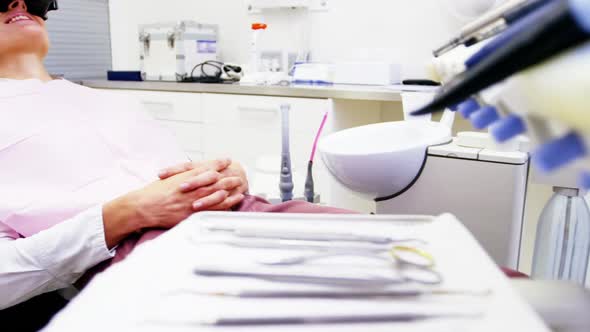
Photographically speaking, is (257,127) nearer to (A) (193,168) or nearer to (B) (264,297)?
(A) (193,168)

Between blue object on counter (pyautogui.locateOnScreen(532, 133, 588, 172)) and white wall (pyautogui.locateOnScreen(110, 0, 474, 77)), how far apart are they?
181 cm

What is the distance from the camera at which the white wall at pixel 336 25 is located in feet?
7.48

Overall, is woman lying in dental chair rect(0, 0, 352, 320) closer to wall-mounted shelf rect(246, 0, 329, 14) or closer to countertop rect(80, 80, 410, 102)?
countertop rect(80, 80, 410, 102)

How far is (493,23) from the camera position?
0.41 meters

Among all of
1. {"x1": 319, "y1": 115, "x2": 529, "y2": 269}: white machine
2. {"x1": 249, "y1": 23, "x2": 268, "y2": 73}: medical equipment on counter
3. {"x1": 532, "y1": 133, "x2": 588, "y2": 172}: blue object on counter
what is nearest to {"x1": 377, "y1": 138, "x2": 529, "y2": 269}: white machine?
{"x1": 319, "y1": 115, "x2": 529, "y2": 269}: white machine

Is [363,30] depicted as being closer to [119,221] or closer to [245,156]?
[245,156]

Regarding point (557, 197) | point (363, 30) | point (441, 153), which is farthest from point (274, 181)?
point (363, 30)

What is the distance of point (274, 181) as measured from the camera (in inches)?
54.7

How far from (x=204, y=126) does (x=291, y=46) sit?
2.24ft

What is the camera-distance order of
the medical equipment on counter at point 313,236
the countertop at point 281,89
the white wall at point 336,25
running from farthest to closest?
the white wall at point 336,25 → the countertop at point 281,89 → the medical equipment on counter at point 313,236

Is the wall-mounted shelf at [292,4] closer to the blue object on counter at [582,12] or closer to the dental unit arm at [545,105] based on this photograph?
the dental unit arm at [545,105]

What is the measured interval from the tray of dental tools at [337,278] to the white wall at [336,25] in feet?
5.36

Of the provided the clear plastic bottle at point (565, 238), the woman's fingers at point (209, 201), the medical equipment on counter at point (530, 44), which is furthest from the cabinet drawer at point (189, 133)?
the medical equipment on counter at point (530, 44)

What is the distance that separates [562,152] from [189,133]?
2194 millimetres
